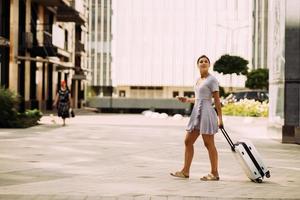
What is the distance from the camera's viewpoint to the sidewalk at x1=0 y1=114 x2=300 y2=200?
8.07m

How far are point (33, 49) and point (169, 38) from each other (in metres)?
64.0

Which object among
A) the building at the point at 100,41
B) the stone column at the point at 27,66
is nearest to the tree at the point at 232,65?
the stone column at the point at 27,66

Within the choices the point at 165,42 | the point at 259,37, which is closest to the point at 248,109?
the point at 259,37

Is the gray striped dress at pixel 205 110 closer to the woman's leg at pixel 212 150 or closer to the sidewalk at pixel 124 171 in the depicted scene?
the woman's leg at pixel 212 150

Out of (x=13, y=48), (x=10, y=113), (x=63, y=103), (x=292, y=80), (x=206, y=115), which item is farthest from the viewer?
(x=13, y=48)

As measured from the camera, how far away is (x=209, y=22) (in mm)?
99562

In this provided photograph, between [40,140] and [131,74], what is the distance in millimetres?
86642

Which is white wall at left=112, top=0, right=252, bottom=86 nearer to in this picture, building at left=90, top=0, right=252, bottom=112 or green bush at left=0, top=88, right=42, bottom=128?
building at left=90, top=0, right=252, bottom=112

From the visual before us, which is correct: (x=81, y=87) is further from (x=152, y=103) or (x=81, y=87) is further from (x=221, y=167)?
(x=221, y=167)

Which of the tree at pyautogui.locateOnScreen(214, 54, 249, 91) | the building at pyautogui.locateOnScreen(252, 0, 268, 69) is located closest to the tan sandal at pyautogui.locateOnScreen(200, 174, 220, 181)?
the tree at pyautogui.locateOnScreen(214, 54, 249, 91)

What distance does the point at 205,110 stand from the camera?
31.2 feet

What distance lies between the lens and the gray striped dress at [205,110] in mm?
9477

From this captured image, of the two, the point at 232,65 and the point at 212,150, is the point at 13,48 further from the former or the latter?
the point at 232,65

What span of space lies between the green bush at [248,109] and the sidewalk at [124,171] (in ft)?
44.5
